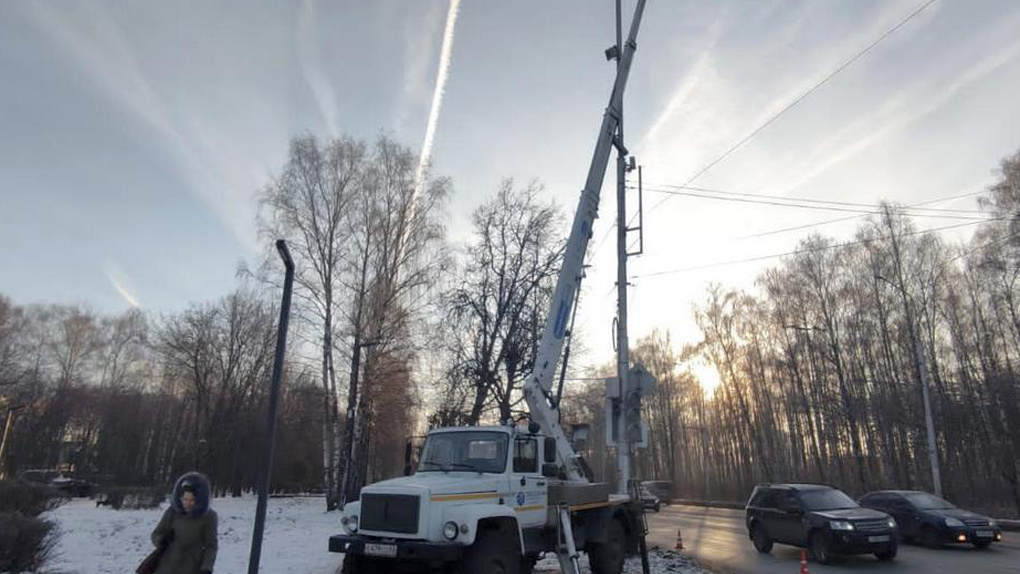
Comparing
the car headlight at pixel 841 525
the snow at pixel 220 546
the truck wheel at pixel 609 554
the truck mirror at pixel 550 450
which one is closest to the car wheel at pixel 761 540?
the car headlight at pixel 841 525

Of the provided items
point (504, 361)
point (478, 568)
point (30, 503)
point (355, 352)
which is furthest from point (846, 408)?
point (30, 503)

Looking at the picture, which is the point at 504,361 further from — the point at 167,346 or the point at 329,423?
the point at 167,346

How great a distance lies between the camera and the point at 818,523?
507 inches

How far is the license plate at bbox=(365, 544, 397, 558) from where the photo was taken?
7684 millimetres

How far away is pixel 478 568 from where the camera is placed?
7855mm

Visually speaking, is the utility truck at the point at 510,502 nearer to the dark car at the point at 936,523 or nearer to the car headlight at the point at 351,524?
the car headlight at the point at 351,524

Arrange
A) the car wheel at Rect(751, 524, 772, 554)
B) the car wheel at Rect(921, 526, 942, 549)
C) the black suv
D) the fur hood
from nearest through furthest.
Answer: the fur hood
the black suv
the car wheel at Rect(921, 526, 942, 549)
the car wheel at Rect(751, 524, 772, 554)

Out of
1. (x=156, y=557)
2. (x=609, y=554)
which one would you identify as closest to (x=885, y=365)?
(x=609, y=554)

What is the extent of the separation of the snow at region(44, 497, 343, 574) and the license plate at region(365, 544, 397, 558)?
3.51 meters

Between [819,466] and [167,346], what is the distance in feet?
152

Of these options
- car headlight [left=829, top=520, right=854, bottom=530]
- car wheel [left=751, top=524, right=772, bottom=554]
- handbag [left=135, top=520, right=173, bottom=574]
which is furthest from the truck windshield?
car wheel [left=751, top=524, right=772, bottom=554]

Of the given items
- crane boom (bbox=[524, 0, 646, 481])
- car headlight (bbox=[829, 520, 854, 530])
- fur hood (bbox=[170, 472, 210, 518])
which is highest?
crane boom (bbox=[524, 0, 646, 481])

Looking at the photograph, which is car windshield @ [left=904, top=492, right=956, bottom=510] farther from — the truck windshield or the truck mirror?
the truck windshield

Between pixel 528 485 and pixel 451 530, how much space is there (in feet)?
6.46
